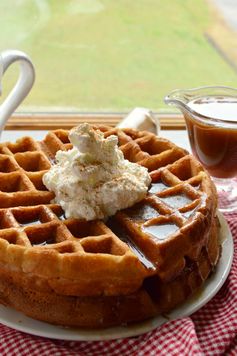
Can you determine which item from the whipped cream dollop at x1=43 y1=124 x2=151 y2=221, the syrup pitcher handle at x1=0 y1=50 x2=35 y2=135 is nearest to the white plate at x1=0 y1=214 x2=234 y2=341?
the whipped cream dollop at x1=43 y1=124 x2=151 y2=221

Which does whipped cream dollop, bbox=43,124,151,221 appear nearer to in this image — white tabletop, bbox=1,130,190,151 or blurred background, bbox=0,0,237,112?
white tabletop, bbox=1,130,190,151

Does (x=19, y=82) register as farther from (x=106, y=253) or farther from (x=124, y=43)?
(x=124, y=43)

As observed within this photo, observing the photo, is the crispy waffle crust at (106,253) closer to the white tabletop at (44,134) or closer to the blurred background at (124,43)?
the white tabletop at (44,134)

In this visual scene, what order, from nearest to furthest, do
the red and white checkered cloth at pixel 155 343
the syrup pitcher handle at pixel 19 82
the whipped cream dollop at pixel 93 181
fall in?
the red and white checkered cloth at pixel 155 343 → the whipped cream dollop at pixel 93 181 → the syrup pitcher handle at pixel 19 82

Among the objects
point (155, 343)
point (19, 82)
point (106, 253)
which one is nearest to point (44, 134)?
point (19, 82)

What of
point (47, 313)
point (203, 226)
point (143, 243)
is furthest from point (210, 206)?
point (47, 313)

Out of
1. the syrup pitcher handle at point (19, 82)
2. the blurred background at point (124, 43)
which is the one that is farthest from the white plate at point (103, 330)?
the blurred background at point (124, 43)
